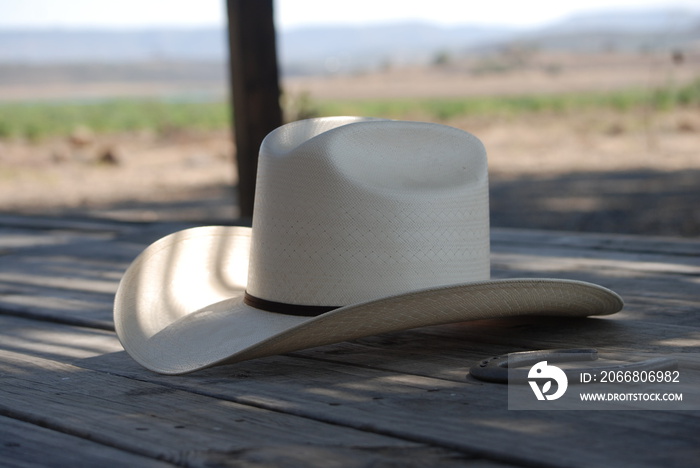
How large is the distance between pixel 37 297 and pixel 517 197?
9.28m

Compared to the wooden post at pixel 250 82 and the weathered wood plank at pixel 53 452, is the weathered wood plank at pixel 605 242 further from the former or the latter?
the weathered wood plank at pixel 53 452

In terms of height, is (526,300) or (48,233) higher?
(526,300)

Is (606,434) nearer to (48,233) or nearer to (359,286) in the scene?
(359,286)

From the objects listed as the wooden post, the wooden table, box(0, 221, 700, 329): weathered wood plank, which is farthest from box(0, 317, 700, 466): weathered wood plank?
the wooden post

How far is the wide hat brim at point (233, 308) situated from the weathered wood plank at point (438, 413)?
0.19ft

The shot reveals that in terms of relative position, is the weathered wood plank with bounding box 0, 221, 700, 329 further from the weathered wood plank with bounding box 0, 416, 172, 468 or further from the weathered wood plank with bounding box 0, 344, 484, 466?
the weathered wood plank with bounding box 0, 416, 172, 468

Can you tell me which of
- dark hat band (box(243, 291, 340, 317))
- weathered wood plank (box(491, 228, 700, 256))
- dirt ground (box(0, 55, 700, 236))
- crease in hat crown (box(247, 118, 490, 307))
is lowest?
dirt ground (box(0, 55, 700, 236))

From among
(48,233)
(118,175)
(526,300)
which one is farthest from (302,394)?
(118,175)

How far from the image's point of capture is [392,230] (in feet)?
6.41

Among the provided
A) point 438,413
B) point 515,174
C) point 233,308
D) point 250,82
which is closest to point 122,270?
point 233,308

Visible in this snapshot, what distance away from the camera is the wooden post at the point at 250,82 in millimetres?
4453

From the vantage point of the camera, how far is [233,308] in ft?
7.05

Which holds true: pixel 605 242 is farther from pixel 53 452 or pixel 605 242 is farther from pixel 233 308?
pixel 53 452

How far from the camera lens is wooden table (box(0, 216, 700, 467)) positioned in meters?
1.41
